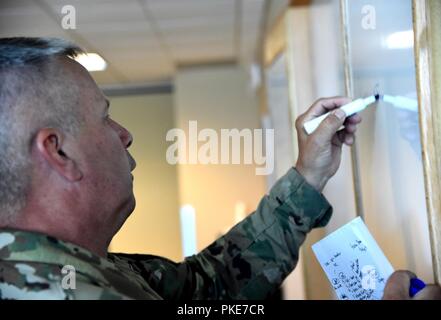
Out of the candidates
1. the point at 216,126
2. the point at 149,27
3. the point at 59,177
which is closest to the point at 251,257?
the point at 59,177

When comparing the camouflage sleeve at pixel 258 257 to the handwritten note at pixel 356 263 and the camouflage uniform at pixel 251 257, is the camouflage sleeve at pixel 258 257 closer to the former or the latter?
the camouflage uniform at pixel 251 257

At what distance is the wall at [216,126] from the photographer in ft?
10.2

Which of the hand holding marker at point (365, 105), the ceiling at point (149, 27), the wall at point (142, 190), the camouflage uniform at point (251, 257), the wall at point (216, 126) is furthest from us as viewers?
the wall at point (216, 126)

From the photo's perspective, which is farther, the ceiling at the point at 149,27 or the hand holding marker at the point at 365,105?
the ceiling at the point at 149,27

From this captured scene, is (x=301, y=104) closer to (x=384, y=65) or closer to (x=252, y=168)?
(x=384, y=65)

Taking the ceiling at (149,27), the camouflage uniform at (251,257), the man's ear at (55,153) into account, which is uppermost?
the ceiling at (149,27)

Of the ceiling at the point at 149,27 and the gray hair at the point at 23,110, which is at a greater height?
the ceiling at the point at 149,27

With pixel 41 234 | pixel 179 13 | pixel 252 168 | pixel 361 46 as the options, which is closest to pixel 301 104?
pixel 361 46

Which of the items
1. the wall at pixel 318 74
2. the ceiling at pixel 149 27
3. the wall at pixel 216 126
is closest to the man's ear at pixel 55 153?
the wall at pixel 318 74

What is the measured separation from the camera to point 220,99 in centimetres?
328

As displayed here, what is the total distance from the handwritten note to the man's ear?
339mm

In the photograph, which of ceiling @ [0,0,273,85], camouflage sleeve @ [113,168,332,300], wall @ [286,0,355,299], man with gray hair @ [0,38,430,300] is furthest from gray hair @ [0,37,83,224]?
ceiling @ [0,0,273,85]

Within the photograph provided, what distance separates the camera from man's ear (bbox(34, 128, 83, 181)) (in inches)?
21.6

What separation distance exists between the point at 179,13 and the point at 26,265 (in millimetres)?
1911
